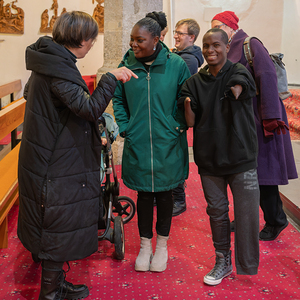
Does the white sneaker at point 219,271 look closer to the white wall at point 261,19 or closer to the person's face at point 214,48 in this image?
the person's face at point 214,48

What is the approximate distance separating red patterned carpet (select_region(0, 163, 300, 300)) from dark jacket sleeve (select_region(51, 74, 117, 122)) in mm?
1134

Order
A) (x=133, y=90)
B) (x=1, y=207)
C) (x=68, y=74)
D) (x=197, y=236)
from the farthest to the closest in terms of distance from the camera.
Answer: (x=197, y=236), (x=1, y=207), (x=133, y=90), (x=68, y=74)

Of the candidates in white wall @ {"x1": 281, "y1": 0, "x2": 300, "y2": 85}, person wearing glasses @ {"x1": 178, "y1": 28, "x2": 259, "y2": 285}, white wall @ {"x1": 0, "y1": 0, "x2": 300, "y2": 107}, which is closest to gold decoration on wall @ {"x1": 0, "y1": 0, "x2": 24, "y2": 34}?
white wall @ {"x1": 0, "y1": 0, "x2": 300, "y2": 107}

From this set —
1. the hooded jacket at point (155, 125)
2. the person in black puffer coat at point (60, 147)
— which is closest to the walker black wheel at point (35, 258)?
the person in black puffer coat at point (60, 147)

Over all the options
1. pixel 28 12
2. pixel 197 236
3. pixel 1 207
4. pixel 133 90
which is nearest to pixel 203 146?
pixel 133 90

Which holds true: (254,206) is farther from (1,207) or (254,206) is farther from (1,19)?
(1,19)

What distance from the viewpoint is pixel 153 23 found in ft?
7.55

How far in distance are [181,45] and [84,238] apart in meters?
2.33

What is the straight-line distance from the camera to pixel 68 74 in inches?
70.8

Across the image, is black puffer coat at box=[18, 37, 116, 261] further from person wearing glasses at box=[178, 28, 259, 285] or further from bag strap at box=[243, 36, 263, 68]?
bag strap at box=[243, 36, 263, 68]

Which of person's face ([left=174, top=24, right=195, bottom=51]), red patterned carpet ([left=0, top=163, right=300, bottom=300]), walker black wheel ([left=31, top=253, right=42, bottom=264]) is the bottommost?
red patterned carpet ([left=0, top=163, right=300, bottom=300])

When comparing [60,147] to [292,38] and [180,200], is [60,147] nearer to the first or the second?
[180,200]

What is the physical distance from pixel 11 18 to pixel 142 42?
6.99m

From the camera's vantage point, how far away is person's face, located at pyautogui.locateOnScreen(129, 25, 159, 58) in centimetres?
226
